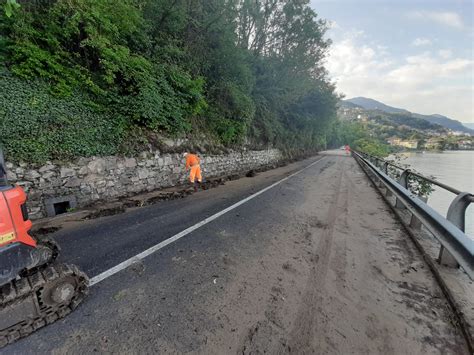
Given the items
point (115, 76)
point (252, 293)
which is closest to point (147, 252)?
point (252, 293)

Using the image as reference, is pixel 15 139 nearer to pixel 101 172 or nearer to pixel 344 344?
pixel 101 172

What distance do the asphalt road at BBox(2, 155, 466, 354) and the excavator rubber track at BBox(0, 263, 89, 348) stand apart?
96 millimetres

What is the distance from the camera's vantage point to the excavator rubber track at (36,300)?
70.3 inches

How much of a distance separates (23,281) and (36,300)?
248 mm

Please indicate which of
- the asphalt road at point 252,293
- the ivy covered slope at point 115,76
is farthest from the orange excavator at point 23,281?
the ivy covered slope at point 115,76

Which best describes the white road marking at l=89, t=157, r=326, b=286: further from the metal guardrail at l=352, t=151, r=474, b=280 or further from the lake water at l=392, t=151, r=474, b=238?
the lake water at l=392, t=151, r=474, b=238

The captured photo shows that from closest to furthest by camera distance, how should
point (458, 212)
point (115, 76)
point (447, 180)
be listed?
point (458, 212), point (115, 76), point (447, 180)

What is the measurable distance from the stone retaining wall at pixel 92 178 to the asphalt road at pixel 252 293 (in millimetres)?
1669

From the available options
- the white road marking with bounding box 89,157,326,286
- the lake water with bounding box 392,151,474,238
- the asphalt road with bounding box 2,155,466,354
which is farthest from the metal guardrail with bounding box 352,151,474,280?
the white road marking with bounding box 89,157,326,286

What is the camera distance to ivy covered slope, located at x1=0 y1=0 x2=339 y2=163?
15.9 ft

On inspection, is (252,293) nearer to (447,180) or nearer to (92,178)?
(92,178)

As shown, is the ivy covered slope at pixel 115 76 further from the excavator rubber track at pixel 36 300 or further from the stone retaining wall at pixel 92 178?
the excavator rubber track at pixel 36 300

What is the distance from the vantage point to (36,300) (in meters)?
1.94

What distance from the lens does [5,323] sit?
5.72ft
